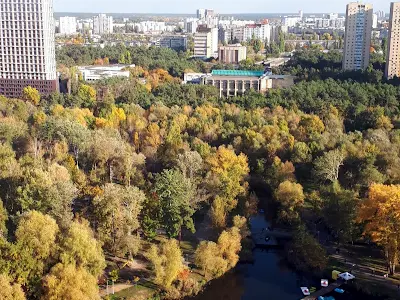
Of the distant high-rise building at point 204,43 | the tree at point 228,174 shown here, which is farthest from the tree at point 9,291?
the distant high-rise building at point 204,43

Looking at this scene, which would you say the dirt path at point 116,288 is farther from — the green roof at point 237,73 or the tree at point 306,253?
the green roof at point 237,73

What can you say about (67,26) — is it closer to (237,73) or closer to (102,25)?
(102,25)

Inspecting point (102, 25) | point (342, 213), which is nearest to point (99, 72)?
point (342, 213)

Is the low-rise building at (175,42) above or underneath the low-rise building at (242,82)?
above

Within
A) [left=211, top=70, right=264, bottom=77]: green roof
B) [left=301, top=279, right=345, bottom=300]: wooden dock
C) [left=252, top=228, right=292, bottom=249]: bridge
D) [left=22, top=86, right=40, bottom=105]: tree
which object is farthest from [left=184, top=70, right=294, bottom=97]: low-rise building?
[left=301, top=279, right=345, bottom=300]: wooden dock

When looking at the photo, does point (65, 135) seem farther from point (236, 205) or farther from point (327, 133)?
point (327, 133)

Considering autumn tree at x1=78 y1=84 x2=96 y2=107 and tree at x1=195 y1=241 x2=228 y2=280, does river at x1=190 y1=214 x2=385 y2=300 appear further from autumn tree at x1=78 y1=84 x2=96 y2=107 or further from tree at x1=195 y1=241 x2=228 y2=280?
autumn tree at x1=78 y1=84 x2=96 y2=107

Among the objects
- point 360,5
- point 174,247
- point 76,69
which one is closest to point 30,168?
point 174,247

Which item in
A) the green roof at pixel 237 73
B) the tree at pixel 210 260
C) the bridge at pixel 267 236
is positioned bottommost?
the bridge at pixel 267 236
